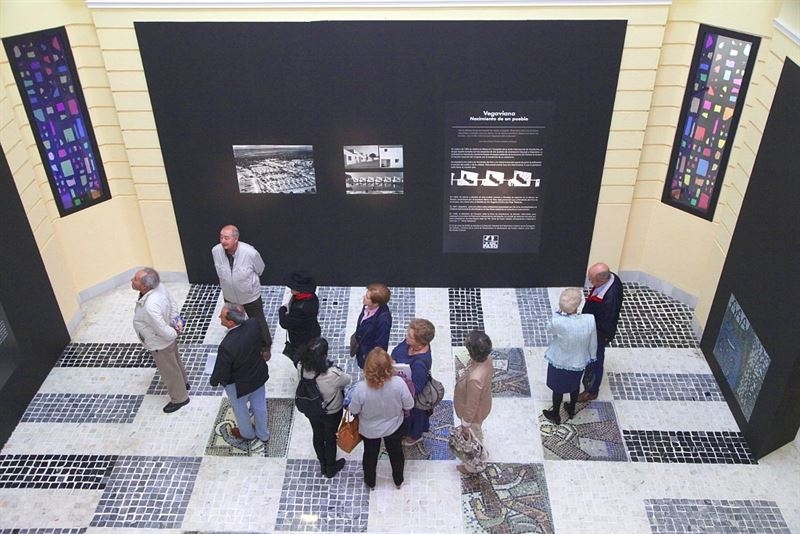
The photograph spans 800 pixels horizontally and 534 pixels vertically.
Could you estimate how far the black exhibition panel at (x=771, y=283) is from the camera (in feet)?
19.7

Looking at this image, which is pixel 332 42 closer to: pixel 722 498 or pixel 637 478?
pixel 637 478

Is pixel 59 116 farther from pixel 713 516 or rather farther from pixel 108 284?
pixel 713 516

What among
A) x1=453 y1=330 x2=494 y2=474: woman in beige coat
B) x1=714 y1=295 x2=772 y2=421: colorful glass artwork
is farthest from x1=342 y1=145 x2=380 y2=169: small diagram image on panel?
x1=714 y1=295 x2=772 y2=421: colorful glass artwork

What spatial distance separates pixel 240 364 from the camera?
5852mm

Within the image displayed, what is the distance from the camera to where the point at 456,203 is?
8.05 metres

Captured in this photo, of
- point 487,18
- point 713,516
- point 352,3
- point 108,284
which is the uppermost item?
point 352,3

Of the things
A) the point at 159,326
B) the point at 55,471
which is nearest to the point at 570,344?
the point at 159,326

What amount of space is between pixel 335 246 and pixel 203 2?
9.55ft

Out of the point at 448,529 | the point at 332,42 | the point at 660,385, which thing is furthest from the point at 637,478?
the point at 332,42

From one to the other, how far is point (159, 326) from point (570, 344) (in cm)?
347

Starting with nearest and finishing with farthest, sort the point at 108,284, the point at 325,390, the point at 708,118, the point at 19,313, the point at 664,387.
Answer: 1. the point at 325,390
2. the point at 19,313
3. the point at 664,387
4. the point at 708,118
5. the point at 108,284

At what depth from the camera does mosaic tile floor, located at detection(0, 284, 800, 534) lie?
19.7 ft

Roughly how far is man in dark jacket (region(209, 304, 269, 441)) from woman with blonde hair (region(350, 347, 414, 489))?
3.39ft

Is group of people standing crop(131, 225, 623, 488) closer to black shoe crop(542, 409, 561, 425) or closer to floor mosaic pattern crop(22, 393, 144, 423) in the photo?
black shoe crop(542, 409, 561, 425)
